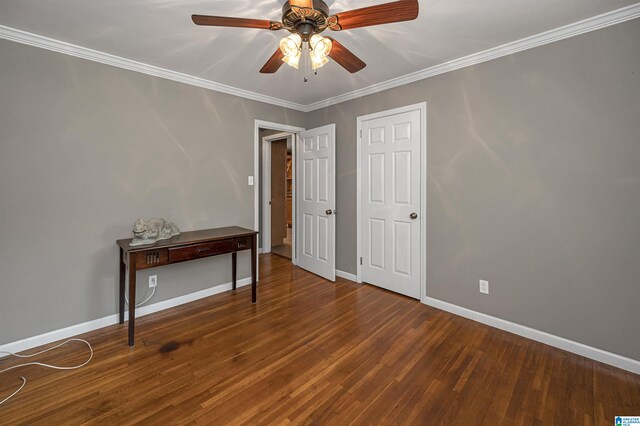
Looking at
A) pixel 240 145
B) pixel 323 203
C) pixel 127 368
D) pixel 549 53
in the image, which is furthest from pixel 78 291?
pixel 549 53

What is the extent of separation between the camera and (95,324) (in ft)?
8.27

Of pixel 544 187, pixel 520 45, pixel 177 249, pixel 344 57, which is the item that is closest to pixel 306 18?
pixel 344 57

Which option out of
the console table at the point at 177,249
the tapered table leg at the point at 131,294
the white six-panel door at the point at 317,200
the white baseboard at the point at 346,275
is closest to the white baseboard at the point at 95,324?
the console table at the point at 177,249

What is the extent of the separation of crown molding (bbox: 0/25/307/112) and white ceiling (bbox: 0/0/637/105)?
61 millimetres

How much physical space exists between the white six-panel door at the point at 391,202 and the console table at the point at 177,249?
1.43 m

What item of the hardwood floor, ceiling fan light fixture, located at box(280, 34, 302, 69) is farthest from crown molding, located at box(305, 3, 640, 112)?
the hardwood floor

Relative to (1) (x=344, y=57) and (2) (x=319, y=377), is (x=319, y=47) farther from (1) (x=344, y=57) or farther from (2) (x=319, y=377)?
(2) (x=319, y=377)

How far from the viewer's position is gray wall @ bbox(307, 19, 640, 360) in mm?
1959

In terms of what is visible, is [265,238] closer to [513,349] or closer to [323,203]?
[323,203]

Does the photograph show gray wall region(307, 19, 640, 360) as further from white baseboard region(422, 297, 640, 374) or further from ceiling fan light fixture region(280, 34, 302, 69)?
ceiling fan light fixture region(280, 34, 302, 69)

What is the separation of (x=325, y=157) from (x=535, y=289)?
2.61 meters

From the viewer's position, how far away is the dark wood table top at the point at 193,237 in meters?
2.37

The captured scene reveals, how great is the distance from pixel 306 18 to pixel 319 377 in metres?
2.17

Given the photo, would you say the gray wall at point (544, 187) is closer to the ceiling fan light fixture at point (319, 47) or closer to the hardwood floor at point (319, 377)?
the hardwood floor at point (319, 377)
